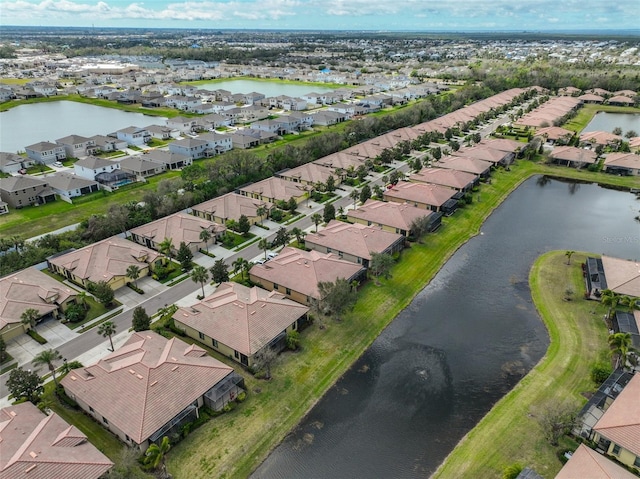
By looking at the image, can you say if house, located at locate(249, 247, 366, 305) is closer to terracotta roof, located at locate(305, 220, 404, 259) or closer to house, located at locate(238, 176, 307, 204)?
terracotta roof, located at locate(305, 220, 404, 259)

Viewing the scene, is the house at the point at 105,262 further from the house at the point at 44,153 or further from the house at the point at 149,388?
the house at the point at 44,153

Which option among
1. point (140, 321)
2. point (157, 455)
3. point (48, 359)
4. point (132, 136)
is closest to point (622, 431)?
point (157, 455)

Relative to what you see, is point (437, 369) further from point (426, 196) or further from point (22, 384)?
point (426, 196)

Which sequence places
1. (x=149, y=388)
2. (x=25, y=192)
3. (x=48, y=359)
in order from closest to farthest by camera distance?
(x=149, y=388), (x=48, y=359), (x=25, y=192)

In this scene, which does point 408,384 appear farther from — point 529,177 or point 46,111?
point 46,111

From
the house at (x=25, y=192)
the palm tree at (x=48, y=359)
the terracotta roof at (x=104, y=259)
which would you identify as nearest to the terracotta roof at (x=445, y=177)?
the terracotta roof at (x=104, y=259)

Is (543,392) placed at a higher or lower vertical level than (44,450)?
lower
